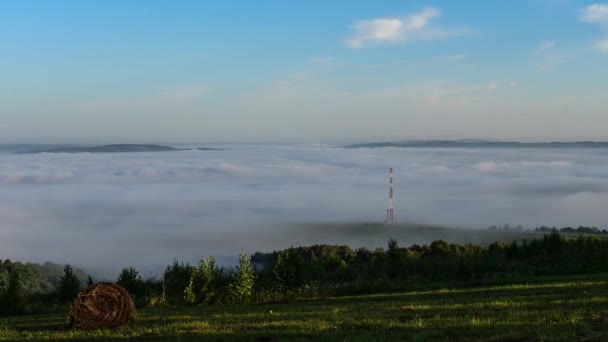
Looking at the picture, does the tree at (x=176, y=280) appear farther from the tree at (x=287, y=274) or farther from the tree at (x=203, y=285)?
the tree at (x=287, y=274)

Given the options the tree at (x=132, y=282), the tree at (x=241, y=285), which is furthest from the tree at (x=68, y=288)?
the tree at (x=241, y=285)

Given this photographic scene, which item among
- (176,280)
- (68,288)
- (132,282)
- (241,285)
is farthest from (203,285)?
(68,288)

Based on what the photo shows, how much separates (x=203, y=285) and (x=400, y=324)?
43.2 ft

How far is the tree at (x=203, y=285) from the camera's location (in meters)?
24.5

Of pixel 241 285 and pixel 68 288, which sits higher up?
pixel 241 285

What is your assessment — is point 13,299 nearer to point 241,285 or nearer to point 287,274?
point 241,285

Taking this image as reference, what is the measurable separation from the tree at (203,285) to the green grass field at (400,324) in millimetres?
6191

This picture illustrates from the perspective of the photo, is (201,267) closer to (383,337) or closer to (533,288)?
(533,288)

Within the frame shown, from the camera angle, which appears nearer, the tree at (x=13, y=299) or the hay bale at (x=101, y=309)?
the hay bale at (x=101, y=309)

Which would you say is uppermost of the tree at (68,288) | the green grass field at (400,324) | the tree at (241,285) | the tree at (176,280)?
the green grass field at (400,324)

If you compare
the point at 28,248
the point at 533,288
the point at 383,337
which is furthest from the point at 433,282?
the point at 28,248

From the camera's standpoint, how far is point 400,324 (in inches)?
532

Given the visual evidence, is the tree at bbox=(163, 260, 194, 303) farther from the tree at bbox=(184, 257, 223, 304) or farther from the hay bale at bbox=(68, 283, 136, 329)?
the hay bale at bbox=(68, 283, 136, 329)

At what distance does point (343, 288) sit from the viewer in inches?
1072
